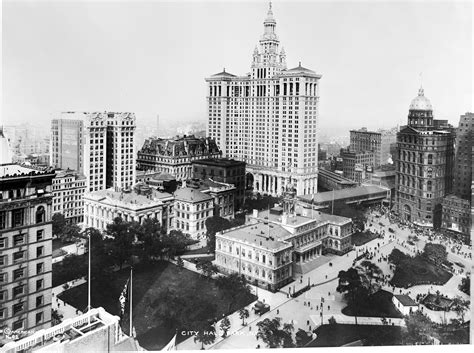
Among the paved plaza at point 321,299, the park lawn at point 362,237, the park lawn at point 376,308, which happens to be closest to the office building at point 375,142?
the park lawn at point 362,237

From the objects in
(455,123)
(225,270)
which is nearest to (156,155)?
(225,270)

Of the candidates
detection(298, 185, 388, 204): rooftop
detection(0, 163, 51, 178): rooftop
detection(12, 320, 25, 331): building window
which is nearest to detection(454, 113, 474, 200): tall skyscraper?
detection(298, 185, 388, 204): rooftop

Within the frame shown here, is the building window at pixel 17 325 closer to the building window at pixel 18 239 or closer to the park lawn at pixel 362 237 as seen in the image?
the building window at pixel 18 239

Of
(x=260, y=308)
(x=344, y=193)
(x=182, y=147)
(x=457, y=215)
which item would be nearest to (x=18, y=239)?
(x=260, y=308)

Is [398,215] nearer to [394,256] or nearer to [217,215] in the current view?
[394,256]

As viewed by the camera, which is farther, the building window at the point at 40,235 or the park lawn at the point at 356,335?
the park lawn at the point at 356,335
